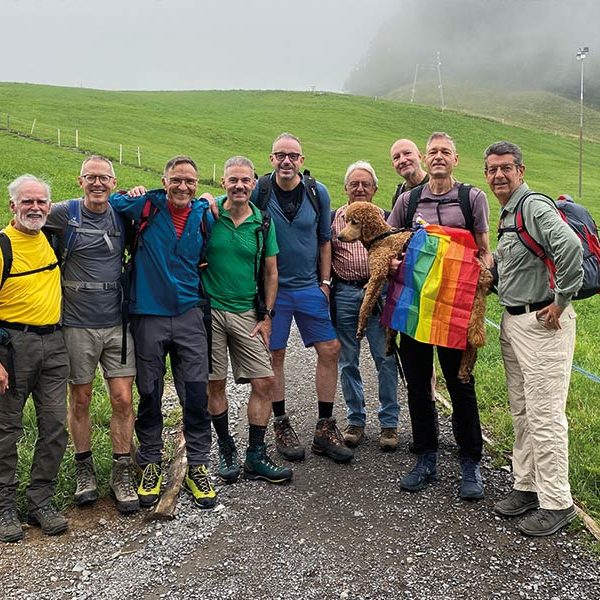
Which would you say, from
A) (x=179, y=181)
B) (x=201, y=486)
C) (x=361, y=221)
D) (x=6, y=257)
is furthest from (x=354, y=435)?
(x=6, y=257)

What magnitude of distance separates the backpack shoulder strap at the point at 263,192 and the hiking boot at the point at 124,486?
269cm

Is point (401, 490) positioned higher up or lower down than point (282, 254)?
lower down

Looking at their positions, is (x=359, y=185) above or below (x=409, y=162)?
below

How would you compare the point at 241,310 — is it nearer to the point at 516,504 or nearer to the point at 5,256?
the point at 5,256

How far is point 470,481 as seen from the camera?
548cm

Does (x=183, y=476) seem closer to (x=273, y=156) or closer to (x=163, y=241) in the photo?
(x=163, y=241)

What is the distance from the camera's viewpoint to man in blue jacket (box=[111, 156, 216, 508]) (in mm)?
5301

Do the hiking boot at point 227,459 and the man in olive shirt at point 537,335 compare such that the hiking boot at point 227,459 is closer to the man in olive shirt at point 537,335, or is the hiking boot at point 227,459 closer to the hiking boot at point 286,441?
the hiking boot at point 286,441

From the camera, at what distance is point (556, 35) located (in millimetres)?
156500

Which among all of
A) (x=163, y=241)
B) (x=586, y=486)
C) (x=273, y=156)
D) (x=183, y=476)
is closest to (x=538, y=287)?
(x=586, y=486)

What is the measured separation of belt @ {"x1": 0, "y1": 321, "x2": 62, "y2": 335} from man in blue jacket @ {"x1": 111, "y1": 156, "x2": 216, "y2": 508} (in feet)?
2.19

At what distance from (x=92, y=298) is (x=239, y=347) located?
141 cm

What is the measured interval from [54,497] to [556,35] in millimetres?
180362

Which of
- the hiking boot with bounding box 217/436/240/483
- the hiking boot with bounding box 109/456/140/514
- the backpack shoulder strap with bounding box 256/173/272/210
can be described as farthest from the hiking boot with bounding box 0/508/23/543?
the backpack shoulder strap with bounding box 256/173/272/210
